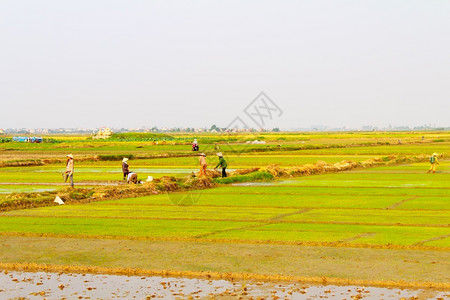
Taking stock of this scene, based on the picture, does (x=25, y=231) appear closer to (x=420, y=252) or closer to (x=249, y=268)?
(x=249, y=268)

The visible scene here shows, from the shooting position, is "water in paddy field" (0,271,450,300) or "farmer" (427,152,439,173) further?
"farmer" (427,152,439,173)

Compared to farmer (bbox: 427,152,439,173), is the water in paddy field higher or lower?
lower

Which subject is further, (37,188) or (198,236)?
(37,188)

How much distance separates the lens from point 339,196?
71.3 feet

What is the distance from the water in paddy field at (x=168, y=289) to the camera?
899 centimetres

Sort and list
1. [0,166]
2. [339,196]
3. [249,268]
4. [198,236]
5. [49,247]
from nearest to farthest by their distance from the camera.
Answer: [249,268] < [49,247] < [198,236] < [339,196] < [0,166]

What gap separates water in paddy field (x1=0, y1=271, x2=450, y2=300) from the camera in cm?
899

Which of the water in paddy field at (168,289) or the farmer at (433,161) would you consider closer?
the water in paddy field at (168,289)

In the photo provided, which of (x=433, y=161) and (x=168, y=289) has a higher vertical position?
(x=433, y=161)

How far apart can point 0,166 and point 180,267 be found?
32.3m

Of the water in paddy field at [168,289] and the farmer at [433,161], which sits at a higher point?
the farmer at [433,161]

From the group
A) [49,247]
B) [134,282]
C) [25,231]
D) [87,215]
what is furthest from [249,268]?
[87,215]

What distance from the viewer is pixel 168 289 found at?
9461mm

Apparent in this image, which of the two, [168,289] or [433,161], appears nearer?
[168,289]
